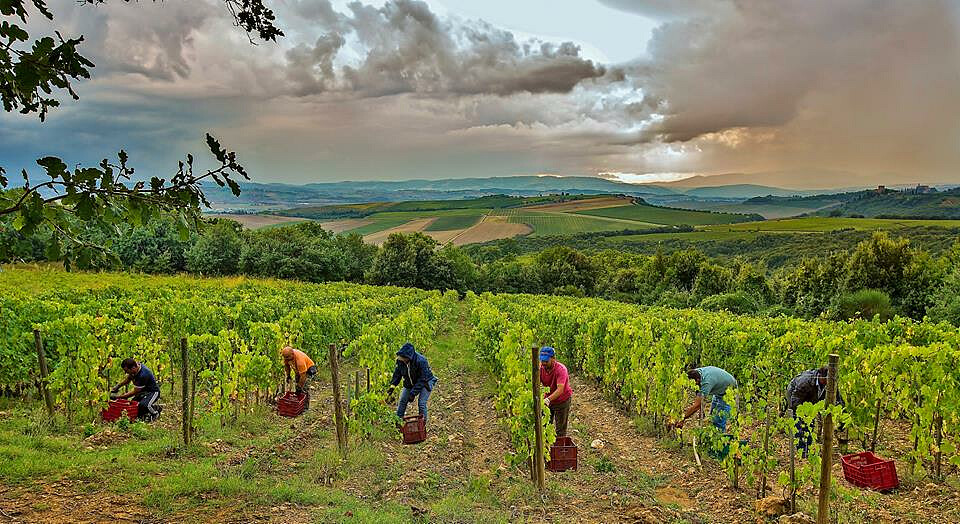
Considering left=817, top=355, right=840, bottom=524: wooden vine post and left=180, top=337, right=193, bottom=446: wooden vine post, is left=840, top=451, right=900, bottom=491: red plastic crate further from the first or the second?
left=180, top=337, right=193, bottom=446: wooden vine post

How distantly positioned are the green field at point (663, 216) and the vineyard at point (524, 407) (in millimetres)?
115503

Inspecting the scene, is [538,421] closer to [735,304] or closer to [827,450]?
[827,450]

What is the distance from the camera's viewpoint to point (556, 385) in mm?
8062

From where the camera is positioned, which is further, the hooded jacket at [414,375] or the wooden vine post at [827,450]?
the hooded jacket at [414,375]

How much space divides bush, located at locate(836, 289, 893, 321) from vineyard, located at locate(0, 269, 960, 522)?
64.7 feet

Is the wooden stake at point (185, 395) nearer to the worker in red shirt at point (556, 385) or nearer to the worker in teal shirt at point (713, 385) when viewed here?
the worker in red shirt at point (556, 385)

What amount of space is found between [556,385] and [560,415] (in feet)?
1.97

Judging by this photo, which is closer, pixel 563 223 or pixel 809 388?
pixel 809 388

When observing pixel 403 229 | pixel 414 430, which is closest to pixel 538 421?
pixel 414 430

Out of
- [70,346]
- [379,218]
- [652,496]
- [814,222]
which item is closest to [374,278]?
[70,346]

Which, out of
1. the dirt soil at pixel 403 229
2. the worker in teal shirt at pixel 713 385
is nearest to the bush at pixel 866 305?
the worker in teal shirt at pixel 713 385

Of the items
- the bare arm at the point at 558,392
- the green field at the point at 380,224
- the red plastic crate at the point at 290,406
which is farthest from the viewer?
the green field at the point at 380,224

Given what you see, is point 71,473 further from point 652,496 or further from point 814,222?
point 814,222

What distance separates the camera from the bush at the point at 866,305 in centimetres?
2912
